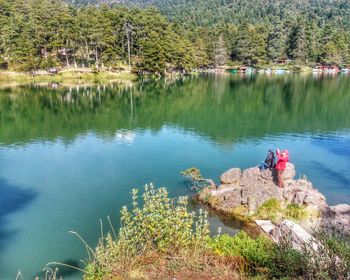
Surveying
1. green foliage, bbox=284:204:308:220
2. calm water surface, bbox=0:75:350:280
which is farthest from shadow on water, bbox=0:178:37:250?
green foliage, bbox=284:204:308:220

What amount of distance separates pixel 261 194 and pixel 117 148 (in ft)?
60.0

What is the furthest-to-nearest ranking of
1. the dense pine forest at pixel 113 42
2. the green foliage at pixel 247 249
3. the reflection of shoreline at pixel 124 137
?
the dense pine forest at pixel 113 42 < the reflection of shoreline at pixel 124 137 < the green foliage at pixel 247 249

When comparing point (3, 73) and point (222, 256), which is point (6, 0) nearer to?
point (3, 73)

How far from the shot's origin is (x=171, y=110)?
189 feet

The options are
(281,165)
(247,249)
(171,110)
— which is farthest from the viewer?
(171,110)

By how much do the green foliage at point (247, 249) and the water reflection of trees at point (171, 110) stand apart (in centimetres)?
2539

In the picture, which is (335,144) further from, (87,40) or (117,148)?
(87,40)

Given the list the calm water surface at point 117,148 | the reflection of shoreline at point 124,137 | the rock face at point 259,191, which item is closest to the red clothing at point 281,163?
the rock face at point 259,191

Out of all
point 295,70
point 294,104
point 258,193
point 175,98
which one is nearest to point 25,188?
point 258,193

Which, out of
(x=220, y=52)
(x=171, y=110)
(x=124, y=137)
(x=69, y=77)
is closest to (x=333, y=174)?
(x=124, y=137)

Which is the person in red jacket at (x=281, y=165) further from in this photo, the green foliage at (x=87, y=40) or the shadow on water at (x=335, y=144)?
the green foliage at (x=87, y=40)

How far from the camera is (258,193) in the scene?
21844mm

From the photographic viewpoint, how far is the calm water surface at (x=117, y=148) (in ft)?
68.3

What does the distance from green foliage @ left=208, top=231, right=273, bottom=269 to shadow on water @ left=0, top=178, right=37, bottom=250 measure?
11693mm
